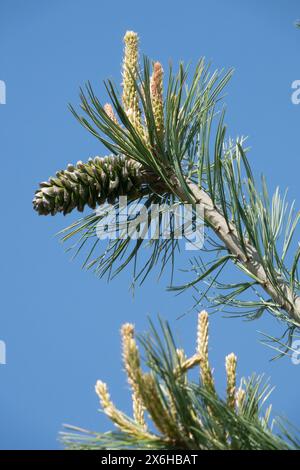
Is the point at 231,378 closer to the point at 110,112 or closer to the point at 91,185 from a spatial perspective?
the point at 91,185

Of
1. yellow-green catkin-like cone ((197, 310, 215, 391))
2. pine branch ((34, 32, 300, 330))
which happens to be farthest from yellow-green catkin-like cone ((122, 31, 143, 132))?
yellow-green catkin-like cone ((197, 310, 215, 391))

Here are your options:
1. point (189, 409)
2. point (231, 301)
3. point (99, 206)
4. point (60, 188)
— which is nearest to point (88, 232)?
point (99, 206)

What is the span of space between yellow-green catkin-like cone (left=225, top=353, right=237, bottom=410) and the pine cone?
60cm

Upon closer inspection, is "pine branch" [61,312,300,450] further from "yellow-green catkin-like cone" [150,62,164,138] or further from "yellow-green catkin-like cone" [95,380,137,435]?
"yellow-green catkin-like cone" [150,62,164,138]

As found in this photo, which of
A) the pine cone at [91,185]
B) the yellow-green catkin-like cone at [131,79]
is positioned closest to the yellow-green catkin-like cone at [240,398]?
the pine cone at [91,185]

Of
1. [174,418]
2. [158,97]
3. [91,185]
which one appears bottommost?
[174,418]

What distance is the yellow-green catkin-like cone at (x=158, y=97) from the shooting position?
6.29 feet

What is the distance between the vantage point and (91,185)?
6.14 feet

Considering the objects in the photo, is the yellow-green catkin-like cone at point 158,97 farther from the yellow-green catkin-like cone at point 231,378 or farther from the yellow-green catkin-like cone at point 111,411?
the yellow-green catkin-like cone at point 111,411

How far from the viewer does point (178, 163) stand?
1.87 m

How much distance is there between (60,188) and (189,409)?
28.4 inches

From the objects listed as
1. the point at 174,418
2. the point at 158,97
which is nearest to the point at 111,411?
the point at 174,418

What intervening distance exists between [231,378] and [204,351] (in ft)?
0.24
